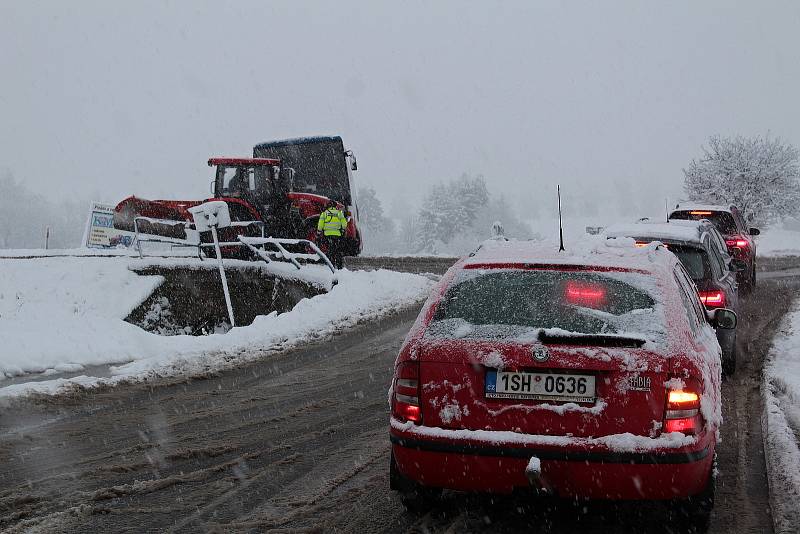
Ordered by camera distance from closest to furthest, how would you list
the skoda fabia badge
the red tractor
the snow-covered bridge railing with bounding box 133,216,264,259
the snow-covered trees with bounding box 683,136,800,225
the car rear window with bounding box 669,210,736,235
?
the skoda fabia badge
the car rear window with bounding box 669,210,736,235
the snow-covered bridge railing with bounding box 133,216,264,259
the red tractor
the snow-covered trees with bounding box 683,136,800,225

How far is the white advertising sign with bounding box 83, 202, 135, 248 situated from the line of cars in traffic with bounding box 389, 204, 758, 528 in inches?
892

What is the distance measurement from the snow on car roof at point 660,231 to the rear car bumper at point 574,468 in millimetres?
4606

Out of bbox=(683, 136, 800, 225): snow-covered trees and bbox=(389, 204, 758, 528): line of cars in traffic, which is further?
bbox=(683, 136, 800, 225): snow-covered trees

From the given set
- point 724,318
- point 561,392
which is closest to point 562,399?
point 561,392

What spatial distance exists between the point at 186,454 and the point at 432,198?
87.2 meters

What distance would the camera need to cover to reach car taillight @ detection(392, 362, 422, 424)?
401cm

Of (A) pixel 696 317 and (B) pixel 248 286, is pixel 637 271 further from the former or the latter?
(B) pixel 248 286

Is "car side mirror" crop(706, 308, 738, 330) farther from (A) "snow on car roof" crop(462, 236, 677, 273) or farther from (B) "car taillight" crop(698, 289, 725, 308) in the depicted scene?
(B) "car taillight" crop(698, 289, 725, 308)

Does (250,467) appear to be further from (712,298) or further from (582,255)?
(712,298)

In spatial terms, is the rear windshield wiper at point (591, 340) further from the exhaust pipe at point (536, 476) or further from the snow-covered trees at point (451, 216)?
the snow-covered trees at point (451, 216)

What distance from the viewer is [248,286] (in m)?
16.5

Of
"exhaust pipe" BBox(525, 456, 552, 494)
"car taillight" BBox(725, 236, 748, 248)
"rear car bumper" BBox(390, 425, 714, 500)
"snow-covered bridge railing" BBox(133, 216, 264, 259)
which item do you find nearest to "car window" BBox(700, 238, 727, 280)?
"rear car bumper" BBox(390, 425, 714, 500)

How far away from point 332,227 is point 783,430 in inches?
554

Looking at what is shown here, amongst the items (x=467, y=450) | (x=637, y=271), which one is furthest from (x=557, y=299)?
(x=467, y=450)
